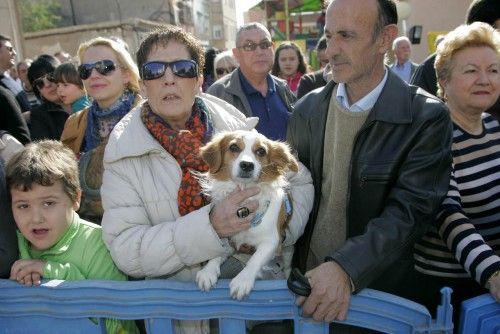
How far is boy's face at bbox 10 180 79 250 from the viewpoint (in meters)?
1.82

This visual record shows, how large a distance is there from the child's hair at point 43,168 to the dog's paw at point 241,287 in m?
0.96

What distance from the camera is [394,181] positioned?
185cm

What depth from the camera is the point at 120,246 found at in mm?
1696

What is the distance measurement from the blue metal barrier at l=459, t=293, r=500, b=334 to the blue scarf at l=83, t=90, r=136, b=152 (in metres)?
2.40

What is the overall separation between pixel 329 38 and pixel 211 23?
54.0 metres

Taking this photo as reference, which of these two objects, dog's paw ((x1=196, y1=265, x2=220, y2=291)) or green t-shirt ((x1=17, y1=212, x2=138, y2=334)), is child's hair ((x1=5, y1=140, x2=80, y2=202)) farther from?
dog's paw ((x1=196, y1=265, x2=220, y2=291))

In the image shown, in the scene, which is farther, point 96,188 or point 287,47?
point 287,47

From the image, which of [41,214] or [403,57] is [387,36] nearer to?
[41,214]

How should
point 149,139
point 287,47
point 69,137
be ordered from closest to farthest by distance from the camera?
point 149,139, point 69,137, point 287,47

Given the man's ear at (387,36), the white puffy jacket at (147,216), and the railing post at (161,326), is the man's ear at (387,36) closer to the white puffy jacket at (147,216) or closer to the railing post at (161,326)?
the white puffy jacket at (147,216)

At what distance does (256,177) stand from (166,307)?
730 millimetres

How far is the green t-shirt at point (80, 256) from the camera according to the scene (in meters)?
1.78

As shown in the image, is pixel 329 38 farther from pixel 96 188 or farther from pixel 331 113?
pixel 96 188

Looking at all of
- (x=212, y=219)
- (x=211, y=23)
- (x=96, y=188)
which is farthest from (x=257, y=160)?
(x=211, y=23)
